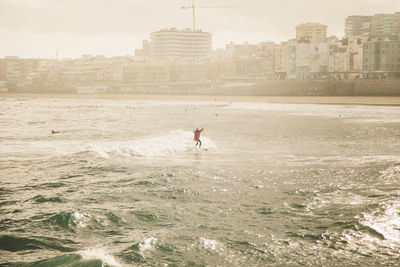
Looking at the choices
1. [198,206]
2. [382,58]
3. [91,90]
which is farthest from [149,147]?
[91,90]

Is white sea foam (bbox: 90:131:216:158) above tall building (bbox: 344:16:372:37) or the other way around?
the other way around

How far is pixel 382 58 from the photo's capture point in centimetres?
8869

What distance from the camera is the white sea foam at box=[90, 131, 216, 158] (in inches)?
739

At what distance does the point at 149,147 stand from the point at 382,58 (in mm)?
81168

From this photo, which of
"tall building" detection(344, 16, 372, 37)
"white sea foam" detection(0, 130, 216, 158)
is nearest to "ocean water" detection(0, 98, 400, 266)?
"white sea foam" detection(0, 130, 216, 158)

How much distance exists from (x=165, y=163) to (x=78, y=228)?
758 centimetres

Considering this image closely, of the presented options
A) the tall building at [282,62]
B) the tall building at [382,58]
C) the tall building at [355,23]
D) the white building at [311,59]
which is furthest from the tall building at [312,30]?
the tall building at [382,58]

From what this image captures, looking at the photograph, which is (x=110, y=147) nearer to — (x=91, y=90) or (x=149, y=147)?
(x=149, y=147)

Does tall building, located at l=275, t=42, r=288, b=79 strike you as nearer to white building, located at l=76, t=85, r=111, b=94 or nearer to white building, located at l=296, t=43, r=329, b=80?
white building, located at l=296, t=43, r=329, b=80

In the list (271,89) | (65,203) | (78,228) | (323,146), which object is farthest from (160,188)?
(271,89)

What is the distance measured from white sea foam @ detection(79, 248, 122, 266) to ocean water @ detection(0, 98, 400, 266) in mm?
18

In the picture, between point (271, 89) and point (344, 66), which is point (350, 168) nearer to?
point (271, 89)

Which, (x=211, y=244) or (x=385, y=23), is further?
(x=385, y=23)

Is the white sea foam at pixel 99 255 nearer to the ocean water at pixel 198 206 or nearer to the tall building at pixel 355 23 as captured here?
the ocean water at pixel 198 206
